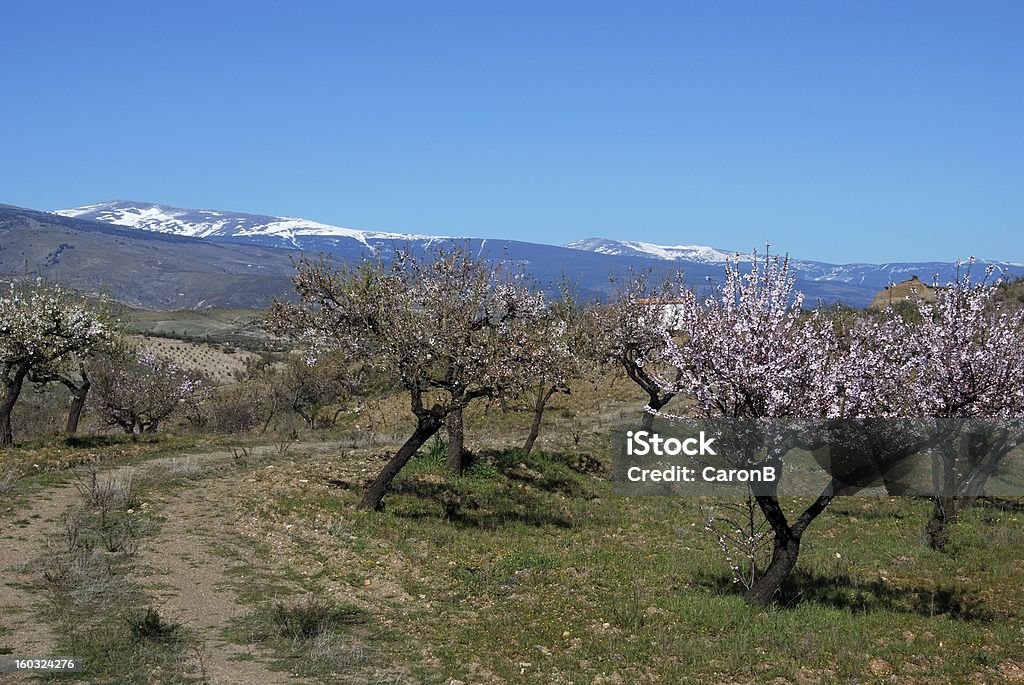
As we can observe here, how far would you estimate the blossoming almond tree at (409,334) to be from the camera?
70.8ft

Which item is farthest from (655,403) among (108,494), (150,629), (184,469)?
(150,629)

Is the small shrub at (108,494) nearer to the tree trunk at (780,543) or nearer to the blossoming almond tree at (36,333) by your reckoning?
the blossoming almond tree at (36,333)

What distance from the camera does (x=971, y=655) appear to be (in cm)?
1327

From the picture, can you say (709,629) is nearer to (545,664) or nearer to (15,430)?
(545,664)

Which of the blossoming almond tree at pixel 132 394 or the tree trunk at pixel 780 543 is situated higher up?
the tree trunk at pixel 780 543

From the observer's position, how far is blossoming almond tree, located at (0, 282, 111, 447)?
3044cm

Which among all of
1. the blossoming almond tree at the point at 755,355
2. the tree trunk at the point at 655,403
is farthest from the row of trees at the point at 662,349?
the tree trunk at the point at 655,403

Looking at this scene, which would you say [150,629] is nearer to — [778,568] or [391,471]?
[391,471]

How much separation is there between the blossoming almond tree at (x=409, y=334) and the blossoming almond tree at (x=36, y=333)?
1309 cm

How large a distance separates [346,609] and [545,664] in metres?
4.39

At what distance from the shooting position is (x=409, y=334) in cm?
2138

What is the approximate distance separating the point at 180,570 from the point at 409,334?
25.1 feet

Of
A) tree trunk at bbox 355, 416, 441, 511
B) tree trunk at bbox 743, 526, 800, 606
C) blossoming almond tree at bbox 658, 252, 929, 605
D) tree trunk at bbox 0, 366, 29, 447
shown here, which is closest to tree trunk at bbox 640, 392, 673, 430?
tree trunk at bbox 355, 416, 441, 511

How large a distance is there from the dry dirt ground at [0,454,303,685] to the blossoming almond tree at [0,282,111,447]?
9.18 meters
